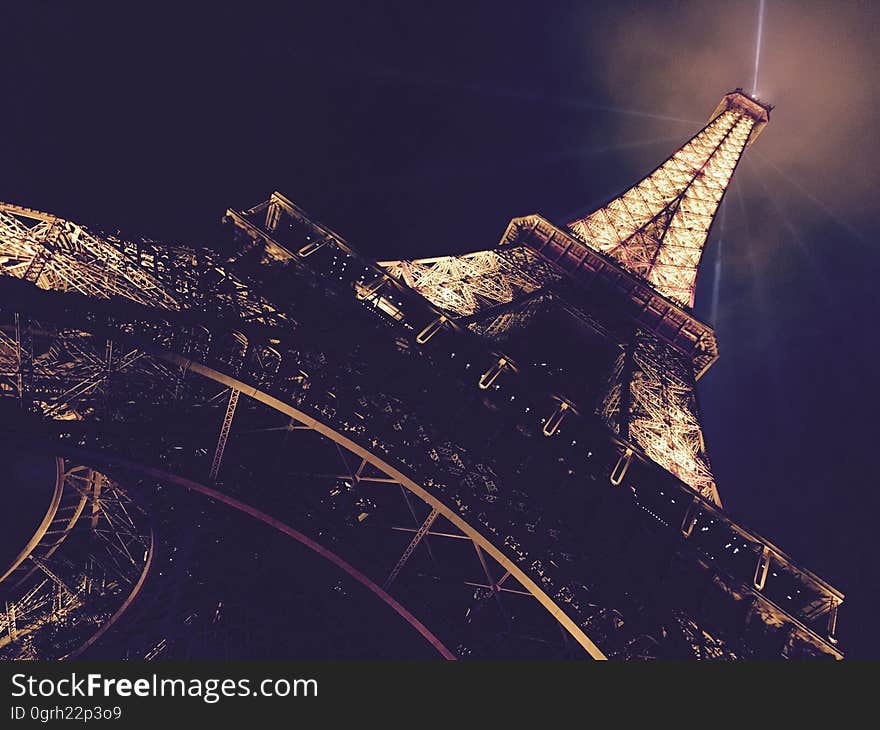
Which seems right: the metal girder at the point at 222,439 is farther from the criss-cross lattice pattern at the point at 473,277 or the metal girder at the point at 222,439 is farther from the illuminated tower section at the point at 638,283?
the criss-cross lattice pattern at the point at 473,277

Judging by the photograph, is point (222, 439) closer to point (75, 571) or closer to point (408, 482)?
point (408, 482)

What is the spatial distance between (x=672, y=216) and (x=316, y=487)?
2368 cm

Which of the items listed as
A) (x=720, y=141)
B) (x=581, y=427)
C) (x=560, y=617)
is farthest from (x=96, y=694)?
(x=720, y=141)

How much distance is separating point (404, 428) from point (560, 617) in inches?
136

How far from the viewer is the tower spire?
25.7 metres

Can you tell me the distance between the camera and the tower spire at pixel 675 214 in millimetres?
25672

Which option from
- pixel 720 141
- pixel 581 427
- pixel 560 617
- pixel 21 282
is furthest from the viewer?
pixel 720 141

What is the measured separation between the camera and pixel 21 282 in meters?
7.94

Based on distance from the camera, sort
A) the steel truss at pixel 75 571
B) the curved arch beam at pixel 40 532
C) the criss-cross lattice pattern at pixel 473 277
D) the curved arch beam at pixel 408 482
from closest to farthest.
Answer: the curved arch beam at pixel 408 482 < the steel truss at pixel 75 571 < the curved arch beam at pixel 40 532 < the criss-cross lattice pattern at pixel 473 277

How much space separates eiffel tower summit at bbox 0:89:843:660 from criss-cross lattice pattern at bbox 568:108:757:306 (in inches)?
510

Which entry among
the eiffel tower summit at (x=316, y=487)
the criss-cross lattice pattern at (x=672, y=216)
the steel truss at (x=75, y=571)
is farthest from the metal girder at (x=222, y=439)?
the criss-cross lattice pattern at (x=672, y=216)

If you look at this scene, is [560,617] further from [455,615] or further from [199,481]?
[199,481]

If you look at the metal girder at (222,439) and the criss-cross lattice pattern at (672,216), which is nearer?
the metal girder at (222,439)

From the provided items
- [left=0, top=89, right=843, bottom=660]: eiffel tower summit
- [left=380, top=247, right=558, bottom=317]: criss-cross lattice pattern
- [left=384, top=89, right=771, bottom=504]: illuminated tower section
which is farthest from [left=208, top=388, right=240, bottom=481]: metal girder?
[left=380, top=247, right=558, bottom=317]: criss-cross lattice pattern
